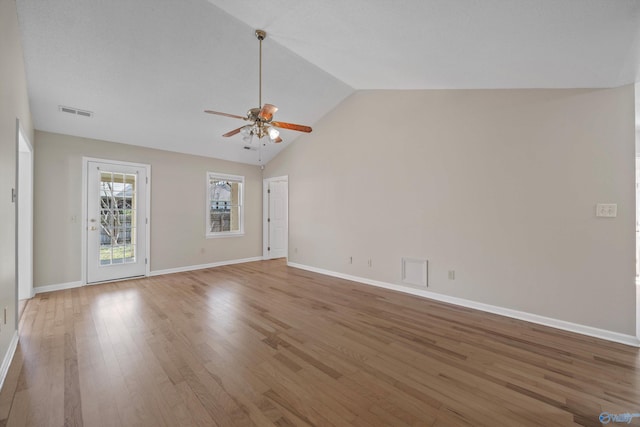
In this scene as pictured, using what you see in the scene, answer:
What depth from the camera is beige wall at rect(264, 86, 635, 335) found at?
2.60 metres

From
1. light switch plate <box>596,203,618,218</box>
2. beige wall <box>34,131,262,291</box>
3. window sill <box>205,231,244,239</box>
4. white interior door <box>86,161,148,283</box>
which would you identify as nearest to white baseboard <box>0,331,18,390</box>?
beige wall <box>34,131,262,291</box>

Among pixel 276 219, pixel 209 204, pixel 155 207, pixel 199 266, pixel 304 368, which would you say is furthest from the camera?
Result: pixel 276 219

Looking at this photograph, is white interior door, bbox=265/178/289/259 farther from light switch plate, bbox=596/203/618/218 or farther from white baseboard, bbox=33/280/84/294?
light switch plate, bbox=596/203/618/218

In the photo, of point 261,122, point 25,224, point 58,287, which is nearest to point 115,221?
point 25,224

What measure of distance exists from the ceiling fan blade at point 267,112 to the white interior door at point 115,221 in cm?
363

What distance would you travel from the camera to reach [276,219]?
701 centimetres

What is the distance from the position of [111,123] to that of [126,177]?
3.51ft

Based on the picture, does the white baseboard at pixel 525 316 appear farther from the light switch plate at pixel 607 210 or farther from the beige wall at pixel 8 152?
the beige wall at pixel 8 152

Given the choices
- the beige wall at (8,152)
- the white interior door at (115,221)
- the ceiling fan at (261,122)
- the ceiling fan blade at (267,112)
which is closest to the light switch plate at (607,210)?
the ceiling fan at (261,122)

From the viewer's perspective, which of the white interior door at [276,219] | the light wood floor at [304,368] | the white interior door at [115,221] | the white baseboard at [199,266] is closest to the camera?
the light wood floor at [304,368]

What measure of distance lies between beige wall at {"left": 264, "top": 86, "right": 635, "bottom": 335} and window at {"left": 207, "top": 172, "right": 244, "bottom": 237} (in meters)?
2.72

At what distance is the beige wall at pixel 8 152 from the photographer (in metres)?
1.97

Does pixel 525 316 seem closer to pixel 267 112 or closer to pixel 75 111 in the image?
pixel 267 112

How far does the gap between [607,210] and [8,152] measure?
5560mm
